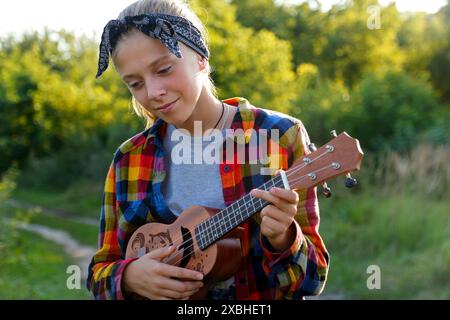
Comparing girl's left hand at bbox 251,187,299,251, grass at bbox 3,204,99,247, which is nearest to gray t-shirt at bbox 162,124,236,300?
girl's left hand at bbox 251,187,299,251

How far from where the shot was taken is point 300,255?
2084 mm

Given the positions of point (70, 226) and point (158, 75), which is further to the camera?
point (70, 226)

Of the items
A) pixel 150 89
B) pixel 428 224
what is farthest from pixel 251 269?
pixel 428 224

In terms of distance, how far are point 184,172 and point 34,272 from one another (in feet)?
21.9

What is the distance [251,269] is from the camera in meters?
Result: 2.23

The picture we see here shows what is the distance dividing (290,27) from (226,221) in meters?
21.4

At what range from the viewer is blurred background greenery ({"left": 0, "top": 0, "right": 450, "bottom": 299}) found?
7371 millimetres

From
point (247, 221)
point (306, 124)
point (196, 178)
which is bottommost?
point (247, 221)

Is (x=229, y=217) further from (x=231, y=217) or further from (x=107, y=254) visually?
(x=107, y=254)

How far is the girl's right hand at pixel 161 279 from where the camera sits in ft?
7.32

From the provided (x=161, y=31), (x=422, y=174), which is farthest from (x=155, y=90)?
(x=422, y=174)

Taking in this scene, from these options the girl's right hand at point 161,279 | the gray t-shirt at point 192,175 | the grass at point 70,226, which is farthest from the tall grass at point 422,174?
the girl's right hand at point 161,279

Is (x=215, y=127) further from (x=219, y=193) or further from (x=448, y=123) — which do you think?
(x=448, y=123)
